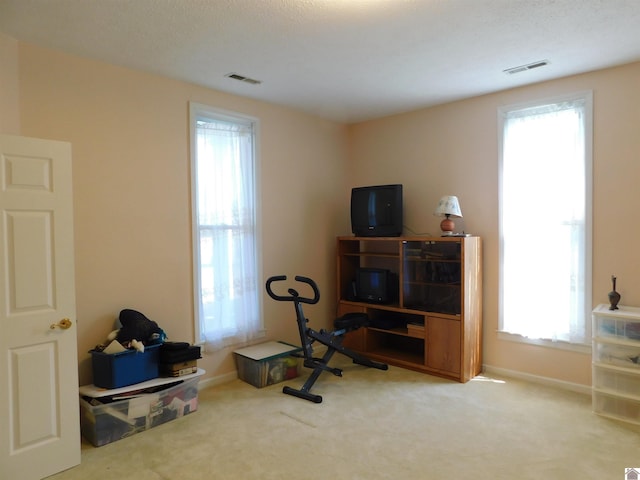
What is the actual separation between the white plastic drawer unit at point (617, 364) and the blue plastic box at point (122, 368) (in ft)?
11.2

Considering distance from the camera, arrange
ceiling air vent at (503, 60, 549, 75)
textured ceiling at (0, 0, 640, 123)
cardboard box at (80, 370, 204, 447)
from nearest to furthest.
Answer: textured ceiling at (0, 0, 640, 123) → cardboard box at (80, 370, 204, 447) → ceiling air vent at (503, 60, 549, 75)

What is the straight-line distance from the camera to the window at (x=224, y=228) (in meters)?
3.86

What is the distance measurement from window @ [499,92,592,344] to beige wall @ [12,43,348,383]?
229 cm

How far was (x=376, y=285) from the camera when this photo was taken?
4609 mm

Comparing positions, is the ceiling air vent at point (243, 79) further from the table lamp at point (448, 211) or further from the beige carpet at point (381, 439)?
the beige carpet at point (381, 439)

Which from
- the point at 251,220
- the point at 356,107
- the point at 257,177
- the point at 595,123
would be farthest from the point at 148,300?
the point at 595,123

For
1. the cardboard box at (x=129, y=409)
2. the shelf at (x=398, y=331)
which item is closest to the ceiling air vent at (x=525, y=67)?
the shelf at (x=398, y=331)

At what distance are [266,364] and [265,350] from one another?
0.76ft

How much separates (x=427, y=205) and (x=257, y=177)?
74.3 inches

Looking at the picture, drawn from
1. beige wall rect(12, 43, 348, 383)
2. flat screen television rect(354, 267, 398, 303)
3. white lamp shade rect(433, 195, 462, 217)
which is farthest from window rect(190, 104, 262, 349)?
white lamp shade rect(433, 195, 462, 217)

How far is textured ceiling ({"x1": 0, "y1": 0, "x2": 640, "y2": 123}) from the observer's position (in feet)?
8.08

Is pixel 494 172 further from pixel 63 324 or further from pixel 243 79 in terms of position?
pixel 63 324

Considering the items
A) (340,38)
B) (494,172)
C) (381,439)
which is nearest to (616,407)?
(381,439)

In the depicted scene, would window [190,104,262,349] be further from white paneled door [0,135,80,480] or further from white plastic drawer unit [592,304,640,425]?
white plastic drawer unit [592,304,640,425]
